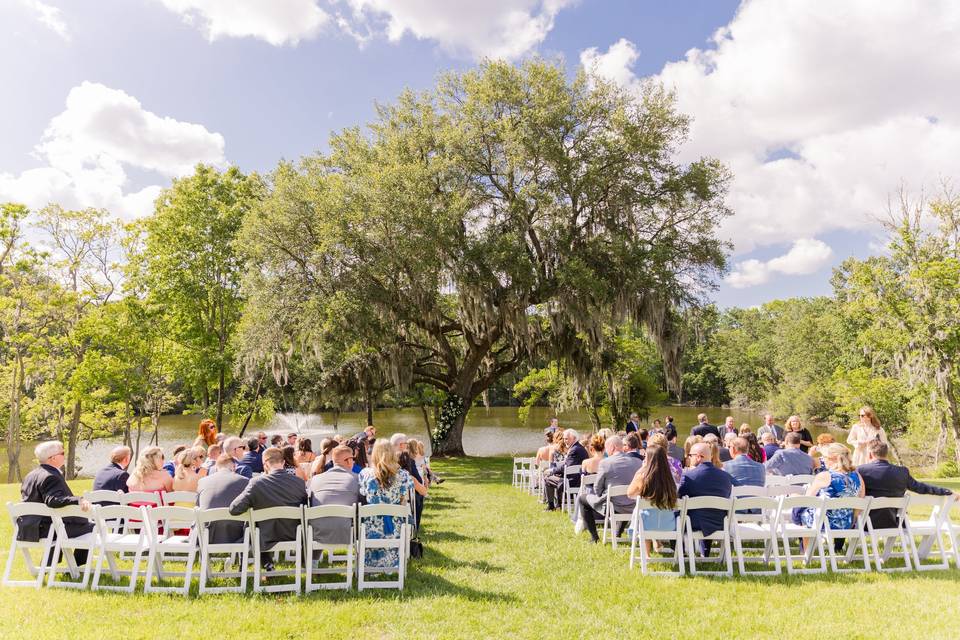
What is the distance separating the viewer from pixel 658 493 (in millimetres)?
5746

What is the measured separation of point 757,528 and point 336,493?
420cm

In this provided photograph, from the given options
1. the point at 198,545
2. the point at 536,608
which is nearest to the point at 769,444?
the point at 536,608

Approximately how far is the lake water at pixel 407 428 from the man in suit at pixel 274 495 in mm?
15645

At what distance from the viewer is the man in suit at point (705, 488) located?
18.9ft

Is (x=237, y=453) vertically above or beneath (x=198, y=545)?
above

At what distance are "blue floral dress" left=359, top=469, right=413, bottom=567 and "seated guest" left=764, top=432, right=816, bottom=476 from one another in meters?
5.14

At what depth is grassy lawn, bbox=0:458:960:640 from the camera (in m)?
4.13

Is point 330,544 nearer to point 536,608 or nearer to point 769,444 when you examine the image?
point 536,608

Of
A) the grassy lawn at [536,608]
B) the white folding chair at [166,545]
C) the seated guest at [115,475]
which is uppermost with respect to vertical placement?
the seated guest at [115,475]

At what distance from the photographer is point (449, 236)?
52.0ft

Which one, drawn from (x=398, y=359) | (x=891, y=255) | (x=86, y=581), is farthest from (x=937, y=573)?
(x=891, y=255)

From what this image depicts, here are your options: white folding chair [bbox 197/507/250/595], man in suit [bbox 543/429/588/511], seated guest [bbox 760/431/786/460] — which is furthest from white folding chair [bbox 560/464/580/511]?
white folding chair [bbox 197/507/250/595]

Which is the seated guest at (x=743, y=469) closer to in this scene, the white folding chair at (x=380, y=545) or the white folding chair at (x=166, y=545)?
the white folding chair at (x=380, y=545)

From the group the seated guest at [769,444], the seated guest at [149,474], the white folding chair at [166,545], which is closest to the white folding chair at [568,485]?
the seated guest at [769,444]
